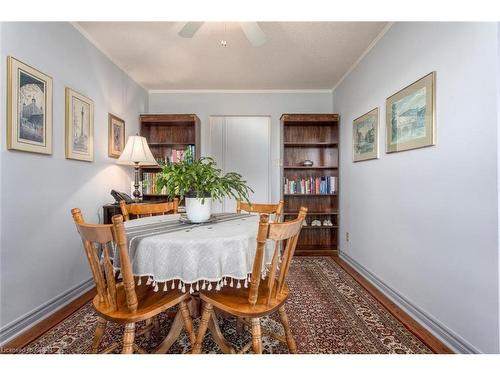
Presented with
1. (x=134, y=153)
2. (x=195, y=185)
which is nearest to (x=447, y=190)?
(x=195, y=185)

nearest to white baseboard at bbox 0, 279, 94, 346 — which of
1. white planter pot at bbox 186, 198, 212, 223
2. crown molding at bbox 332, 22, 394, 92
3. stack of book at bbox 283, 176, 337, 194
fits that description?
white planter pot at bbox 186, 198, 212, 223

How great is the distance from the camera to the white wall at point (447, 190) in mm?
1295

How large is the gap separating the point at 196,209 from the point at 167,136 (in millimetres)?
2671

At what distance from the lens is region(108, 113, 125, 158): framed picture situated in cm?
279

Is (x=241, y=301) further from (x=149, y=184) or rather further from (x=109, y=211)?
(x=149, y=184)

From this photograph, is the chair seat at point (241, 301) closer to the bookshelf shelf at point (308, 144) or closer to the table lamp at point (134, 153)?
the table lamp at point (134, 153)

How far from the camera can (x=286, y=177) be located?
3873mm

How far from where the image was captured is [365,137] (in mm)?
2736

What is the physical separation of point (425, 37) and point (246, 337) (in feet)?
8.18

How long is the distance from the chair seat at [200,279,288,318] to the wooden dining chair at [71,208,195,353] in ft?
0.52

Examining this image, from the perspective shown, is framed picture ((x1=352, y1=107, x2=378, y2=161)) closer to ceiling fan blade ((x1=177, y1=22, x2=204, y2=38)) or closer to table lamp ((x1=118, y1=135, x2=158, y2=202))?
ceiling fan blade ((x1=177, y1=22, x2=204, y2=38))

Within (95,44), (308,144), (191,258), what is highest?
(95,44)

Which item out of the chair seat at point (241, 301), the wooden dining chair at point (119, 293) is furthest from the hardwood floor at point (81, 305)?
the chair seat at point (241, 301)
